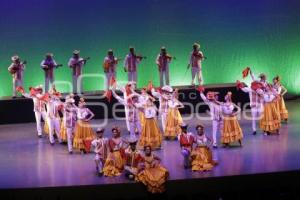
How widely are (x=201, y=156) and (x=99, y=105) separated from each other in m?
5.31

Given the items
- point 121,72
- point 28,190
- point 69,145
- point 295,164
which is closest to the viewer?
point 28,190

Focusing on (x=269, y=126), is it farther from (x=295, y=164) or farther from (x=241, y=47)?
(x=241, y=47)

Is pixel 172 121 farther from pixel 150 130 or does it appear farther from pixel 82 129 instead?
pixel 82 129

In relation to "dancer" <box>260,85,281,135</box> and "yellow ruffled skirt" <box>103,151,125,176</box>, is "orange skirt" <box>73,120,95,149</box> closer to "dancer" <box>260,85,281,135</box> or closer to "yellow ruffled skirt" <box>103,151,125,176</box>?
"yellow ruffled skirt" <box>103,151,125,176</box>

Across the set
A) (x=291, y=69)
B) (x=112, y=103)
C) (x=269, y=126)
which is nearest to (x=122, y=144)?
(x=269, y=126)

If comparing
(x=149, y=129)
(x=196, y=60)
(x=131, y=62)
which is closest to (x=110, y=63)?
(x=131, y=62)

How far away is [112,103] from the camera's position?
47.7 ft

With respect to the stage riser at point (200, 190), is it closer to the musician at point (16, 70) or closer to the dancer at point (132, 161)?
the dancer at point (132, 161)

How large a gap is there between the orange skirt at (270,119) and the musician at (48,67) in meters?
4.96

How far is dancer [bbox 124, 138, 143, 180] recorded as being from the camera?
9.12 m

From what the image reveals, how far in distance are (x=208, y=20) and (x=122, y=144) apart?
7.86m

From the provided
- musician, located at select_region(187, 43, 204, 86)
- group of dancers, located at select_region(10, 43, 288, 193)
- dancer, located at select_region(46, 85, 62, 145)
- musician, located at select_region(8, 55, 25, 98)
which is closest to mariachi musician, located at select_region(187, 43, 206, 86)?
musician, located at select_region(187, 43, 204, 86)

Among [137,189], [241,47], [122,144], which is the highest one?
[241,47]

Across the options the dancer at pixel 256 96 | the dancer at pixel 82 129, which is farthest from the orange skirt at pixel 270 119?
the dancer at pixel 82 129
